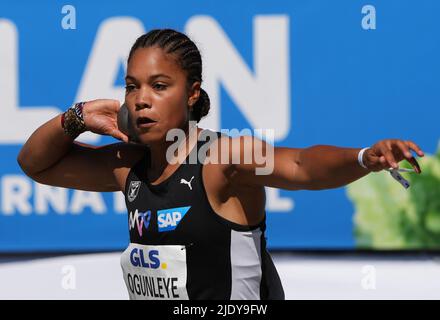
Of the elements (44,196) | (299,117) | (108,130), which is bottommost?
(44,196)

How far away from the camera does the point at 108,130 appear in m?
3.12

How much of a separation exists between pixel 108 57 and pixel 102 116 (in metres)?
3.38

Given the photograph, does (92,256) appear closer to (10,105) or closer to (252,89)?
(10,105)

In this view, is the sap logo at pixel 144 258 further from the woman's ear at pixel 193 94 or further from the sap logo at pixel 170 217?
the woman's ear at pixel 193 94

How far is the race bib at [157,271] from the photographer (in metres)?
2.70

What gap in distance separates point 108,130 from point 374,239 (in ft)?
12.6

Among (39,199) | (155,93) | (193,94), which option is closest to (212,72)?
(39,199)

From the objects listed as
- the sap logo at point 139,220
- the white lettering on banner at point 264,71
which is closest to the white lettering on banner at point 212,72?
the white lettering on banner at point 264,71

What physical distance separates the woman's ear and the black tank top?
0.18 meters

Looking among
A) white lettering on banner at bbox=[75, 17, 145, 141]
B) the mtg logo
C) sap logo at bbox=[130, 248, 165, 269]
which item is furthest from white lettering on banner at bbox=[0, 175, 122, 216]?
sap logo at bbox=[130, 248, 165, 269]

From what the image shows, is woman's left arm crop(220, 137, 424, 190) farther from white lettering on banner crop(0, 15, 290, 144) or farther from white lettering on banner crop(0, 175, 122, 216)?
white lettering on banner crop(0, 175, 122, 216)

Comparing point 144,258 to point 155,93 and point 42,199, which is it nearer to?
point 155,93

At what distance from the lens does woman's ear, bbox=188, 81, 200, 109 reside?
2.85m
